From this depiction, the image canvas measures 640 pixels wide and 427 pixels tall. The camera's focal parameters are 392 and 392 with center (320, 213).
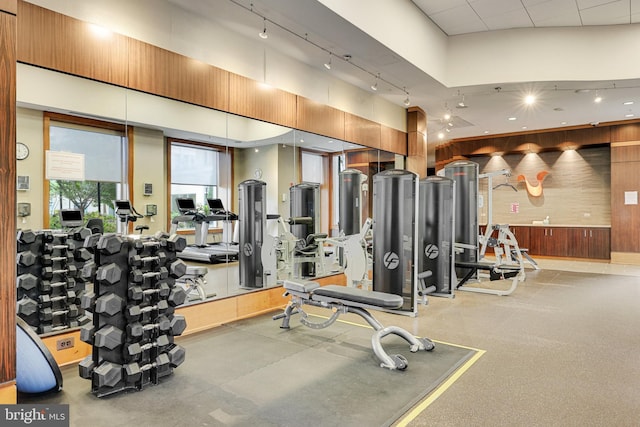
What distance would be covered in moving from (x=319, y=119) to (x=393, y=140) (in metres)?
2.47

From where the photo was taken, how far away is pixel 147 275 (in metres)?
3.10

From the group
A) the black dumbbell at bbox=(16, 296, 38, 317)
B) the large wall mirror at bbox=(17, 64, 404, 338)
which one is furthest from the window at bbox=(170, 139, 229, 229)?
the black dumbbell at bbox=(16, 296, 38, 317)

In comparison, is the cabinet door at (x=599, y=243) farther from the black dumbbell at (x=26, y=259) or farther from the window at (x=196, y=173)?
the black dumbbell at (x=26, y=259)

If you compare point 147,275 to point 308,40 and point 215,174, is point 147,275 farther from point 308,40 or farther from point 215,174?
point 308,40

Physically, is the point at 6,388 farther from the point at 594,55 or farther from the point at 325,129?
the point at 594,55

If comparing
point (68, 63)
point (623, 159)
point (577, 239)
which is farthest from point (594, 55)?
point (68, 63)

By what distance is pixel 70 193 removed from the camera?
3641 millimetres

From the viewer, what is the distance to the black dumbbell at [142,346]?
9.77 ft

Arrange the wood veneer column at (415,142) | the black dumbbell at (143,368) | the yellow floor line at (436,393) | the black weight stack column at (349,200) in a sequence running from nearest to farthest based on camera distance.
Answer: the yellow floor line at (436,393) → the black dumbbell at (143,368) → the black weight stack column at (349,200) → the wood veneer column at (415,142)

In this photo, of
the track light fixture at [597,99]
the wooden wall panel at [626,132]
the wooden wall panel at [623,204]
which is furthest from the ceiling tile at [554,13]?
the wooden wall panel at [623,204]

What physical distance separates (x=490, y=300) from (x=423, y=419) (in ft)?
13.6

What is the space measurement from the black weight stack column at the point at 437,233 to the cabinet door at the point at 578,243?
22.6 feet

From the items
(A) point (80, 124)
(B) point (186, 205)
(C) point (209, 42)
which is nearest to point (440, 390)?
(B) point (186, 205)

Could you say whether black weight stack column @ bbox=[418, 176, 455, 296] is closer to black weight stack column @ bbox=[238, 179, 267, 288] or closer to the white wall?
the white wall
